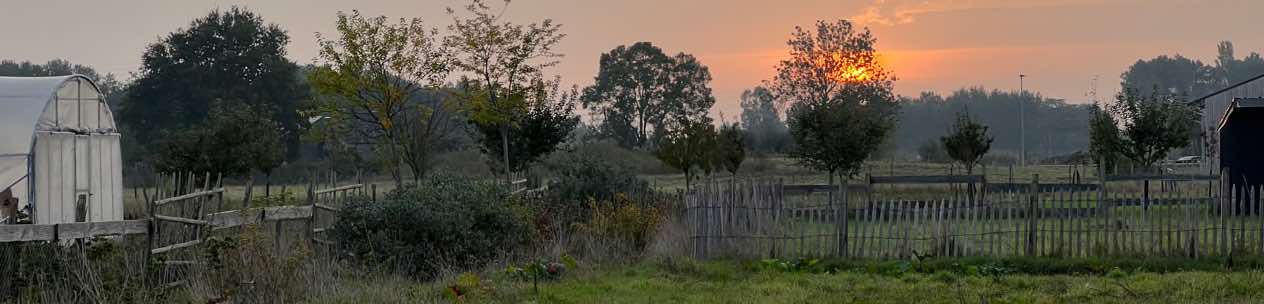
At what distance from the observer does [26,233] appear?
10.5 metres

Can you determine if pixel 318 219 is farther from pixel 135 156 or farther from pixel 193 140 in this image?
pixel 135 156

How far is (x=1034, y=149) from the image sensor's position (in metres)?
119

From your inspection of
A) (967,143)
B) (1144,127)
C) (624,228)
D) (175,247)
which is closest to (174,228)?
(175,247)

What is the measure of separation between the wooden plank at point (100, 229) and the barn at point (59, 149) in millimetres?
4572

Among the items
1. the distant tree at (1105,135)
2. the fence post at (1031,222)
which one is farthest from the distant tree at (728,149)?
the fence post at (1031,222)

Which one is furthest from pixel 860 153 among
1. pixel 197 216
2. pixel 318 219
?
pixel 197 216

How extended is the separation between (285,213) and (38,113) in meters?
5.29

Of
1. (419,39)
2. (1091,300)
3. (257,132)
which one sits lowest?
(1091,300)

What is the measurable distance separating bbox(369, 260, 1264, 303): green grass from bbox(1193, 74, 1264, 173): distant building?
2820 centimetres

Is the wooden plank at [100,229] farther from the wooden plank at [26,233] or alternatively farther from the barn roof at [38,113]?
the barn roof at [38,113]

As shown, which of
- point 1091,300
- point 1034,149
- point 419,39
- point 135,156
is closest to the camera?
point 1091,300

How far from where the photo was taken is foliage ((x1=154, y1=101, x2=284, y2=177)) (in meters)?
30.5

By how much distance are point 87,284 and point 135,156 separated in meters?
46.1

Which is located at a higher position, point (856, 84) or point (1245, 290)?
point (856, 84)
